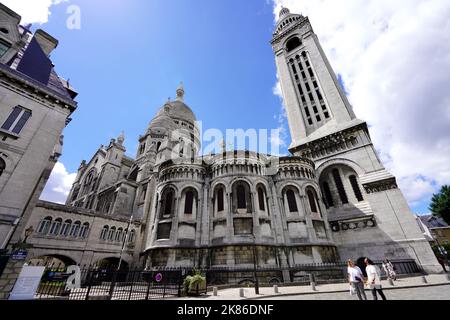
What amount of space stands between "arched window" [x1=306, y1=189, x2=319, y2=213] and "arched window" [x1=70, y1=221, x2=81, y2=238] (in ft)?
87.8

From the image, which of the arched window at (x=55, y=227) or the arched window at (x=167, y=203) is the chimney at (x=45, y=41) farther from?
the arched window at (x=167, y=203)

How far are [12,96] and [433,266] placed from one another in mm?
36843

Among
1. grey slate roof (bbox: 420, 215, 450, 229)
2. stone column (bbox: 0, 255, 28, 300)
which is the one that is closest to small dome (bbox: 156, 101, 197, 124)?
stone column (bbox: 0, 255, 28, 300)

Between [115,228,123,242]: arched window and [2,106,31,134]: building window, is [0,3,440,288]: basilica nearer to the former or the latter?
[115,228,123,242]: arched window

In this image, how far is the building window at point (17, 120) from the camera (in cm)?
1402

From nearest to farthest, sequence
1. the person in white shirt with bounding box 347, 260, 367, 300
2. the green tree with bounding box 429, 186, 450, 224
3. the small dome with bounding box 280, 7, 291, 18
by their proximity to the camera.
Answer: the person in white shirt with bounding box 347, 260, 367, 300
the green tree with bounding box 429, 186, 450, 224
the small dome with bounding box 280, 7, 291, 18

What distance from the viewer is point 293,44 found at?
42688 mm

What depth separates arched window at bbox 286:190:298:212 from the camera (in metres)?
23.2

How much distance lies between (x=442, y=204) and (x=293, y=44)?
39.8m

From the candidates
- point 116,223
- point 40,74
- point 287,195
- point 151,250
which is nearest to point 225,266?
point 151,250

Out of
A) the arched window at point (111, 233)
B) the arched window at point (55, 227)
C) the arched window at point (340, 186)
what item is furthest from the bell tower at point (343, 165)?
the arched window at point (55, 227)

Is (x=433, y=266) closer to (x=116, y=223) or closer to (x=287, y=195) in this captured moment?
(x=287, y=195)

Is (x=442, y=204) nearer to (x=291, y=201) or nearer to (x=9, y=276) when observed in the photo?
(x=291, y=201)
